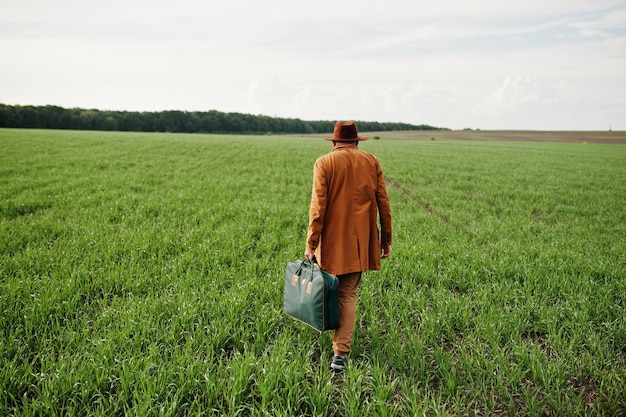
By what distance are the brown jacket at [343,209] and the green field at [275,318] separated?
3.57ft

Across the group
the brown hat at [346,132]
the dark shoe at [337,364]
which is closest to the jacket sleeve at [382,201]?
the brown hat at [346,132]

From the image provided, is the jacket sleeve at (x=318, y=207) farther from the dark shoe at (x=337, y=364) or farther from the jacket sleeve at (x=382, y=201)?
the dark shoe at (x=337, y=364)

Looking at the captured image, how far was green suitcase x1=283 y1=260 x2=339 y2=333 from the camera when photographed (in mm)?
3518

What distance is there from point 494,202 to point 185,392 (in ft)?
42.5

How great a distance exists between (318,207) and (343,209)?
28 centimetres

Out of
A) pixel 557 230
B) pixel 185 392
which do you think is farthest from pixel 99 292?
pixel 557 230

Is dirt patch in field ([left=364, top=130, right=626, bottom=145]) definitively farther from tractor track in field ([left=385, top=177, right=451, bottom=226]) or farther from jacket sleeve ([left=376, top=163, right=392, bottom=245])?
jacket sleeve ([left=376, top=163, right=392, bottom=245])

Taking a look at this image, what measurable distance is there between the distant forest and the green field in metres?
77.6

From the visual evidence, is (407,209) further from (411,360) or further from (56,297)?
(56,297)

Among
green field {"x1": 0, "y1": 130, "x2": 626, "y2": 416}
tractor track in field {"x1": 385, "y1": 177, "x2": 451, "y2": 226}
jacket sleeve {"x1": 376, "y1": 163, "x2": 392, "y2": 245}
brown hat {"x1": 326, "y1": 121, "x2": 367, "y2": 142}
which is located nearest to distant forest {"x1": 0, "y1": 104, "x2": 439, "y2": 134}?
green field {"x1": 0, "y1": 130, "x2": 626, "y2": 416}

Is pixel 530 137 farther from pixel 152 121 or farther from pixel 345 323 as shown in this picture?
pixel 345 323

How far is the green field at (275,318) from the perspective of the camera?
3.29 m

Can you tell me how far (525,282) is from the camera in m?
5.77

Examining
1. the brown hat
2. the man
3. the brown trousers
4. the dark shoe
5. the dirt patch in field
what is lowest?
the dark shoe
